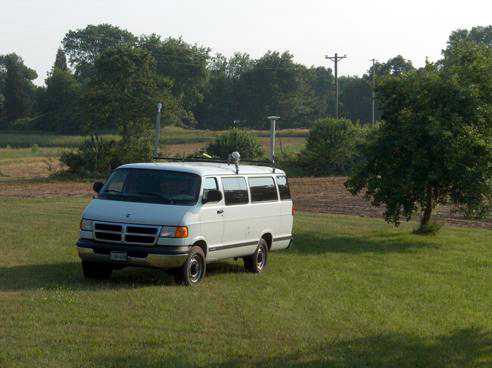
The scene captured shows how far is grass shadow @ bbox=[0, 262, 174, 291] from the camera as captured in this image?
1348 cm

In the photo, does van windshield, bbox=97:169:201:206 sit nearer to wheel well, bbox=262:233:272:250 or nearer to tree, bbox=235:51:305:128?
wheel well, bbox=262:233:272:250

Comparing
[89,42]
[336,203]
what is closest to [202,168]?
[336,203]

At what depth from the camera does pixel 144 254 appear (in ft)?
44.9

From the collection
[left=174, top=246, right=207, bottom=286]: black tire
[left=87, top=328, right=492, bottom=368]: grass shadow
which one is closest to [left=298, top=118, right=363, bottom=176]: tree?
[left=174, top=246, right=207, bottom=286]: black tire

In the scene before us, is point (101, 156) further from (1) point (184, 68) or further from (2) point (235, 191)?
(1) point (184, 68)

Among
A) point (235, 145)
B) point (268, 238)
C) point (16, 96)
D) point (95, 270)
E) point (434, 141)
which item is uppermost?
point (16, 96)

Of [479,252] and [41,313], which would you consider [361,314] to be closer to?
[41,313]

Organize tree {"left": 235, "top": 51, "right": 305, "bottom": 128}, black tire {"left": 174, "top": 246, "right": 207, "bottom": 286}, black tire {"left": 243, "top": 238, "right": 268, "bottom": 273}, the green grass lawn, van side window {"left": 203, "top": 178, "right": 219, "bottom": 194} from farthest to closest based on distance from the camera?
tree {"left": 235, "top": 51, "right": 305, "bottom": 128}, black tire {"left": 243, "top": 238, "right": 268, "bottom": 273}, van side window {"left": 203, "top": 178, "right": 219, "bottom": 194}, black tire {"left": 174, "top": 246, "right": 207, "bottom": 286}, the green grass lawn

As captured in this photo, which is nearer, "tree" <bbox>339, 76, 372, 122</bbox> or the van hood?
the van hood

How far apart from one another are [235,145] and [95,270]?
141 ft

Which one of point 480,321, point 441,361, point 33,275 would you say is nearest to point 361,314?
point 480,321

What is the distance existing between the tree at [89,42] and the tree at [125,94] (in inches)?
3031

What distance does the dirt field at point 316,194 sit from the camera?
33.0 meters

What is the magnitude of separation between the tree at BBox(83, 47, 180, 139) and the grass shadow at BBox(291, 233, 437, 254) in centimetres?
3845
